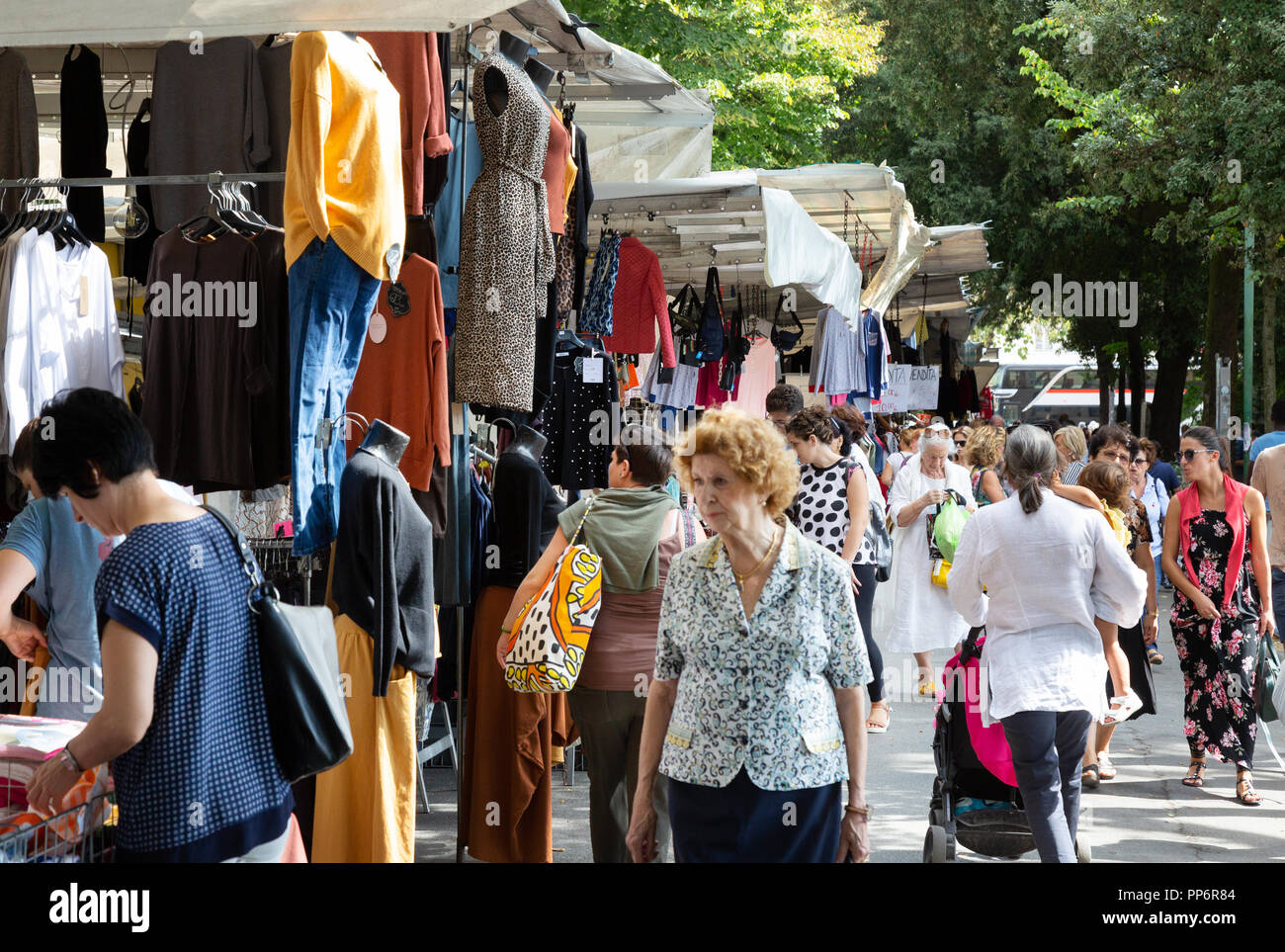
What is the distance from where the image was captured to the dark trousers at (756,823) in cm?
392

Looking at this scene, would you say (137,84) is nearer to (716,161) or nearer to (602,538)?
(602,538)

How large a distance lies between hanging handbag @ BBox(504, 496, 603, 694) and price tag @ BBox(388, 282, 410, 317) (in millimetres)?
1153

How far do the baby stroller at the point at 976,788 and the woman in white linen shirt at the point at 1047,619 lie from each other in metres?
0.35

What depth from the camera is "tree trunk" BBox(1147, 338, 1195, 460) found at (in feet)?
99.7

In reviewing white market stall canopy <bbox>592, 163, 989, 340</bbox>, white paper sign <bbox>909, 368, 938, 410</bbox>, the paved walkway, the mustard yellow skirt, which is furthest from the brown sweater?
white paper sign <bbox>909, 368, 938, 410</bbox>

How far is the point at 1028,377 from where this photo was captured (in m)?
64.6

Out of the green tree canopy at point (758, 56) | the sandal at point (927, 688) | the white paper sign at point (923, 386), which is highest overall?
the green tree canopy at point (758, 56)

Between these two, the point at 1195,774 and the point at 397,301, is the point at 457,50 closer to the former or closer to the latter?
the point at 397,301

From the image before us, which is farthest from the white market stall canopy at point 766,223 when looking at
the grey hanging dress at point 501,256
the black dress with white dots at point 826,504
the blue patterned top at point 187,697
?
the blue patterned top at point 187,697

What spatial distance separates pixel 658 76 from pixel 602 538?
3287 mm

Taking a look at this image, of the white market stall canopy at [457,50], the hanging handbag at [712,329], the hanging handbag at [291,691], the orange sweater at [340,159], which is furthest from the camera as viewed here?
the hanging handbag at [712,329]

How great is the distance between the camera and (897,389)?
56.1 ft

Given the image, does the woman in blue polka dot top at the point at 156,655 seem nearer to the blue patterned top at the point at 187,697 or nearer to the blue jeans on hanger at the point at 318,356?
the blue patterned top at the point at 187,697
